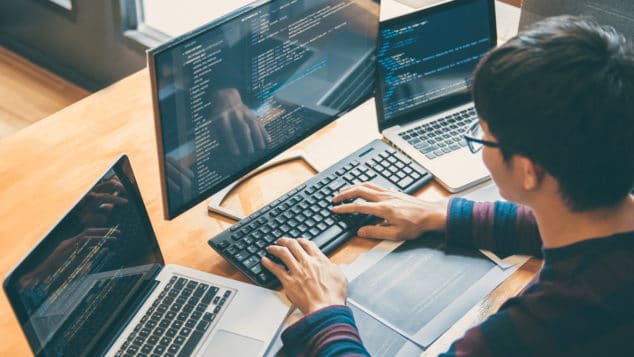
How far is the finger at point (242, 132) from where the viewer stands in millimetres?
1348

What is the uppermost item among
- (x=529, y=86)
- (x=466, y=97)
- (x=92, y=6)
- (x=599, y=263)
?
(x=529, y=86)

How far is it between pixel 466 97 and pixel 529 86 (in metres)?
0.74

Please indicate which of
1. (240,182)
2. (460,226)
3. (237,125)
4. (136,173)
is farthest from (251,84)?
(460,226)

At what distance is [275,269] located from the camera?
1300 mm

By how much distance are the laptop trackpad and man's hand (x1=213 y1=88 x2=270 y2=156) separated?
1.15 ft

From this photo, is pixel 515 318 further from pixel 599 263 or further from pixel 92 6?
pixel 92 6

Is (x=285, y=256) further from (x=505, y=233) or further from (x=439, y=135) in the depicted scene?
(x=439, y=135)

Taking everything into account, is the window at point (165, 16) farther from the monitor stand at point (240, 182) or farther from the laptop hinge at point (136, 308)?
the laptop hinge at point (136, 308)

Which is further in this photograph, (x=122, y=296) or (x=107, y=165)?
(x=107, y=165)

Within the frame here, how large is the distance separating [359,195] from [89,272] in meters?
0.55

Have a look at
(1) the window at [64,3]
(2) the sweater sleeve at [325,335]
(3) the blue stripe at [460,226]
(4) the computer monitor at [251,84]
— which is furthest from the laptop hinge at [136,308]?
(1) the window at [64,3]

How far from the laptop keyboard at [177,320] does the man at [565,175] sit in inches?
8.0

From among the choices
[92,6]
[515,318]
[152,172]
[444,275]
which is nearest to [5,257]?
[152,172]

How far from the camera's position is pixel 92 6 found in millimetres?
2639
